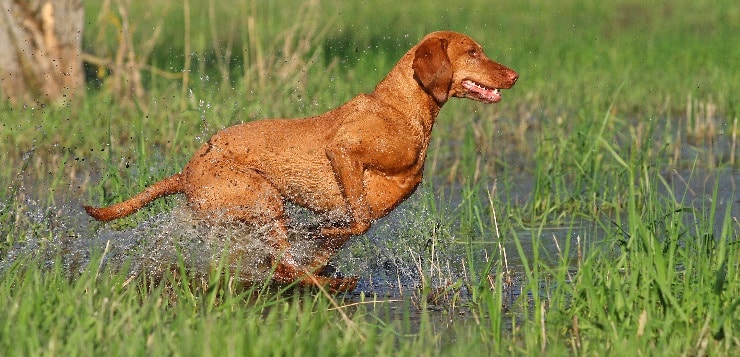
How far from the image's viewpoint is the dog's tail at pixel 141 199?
20.8ft

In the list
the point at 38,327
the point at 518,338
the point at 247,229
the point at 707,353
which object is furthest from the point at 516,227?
the point at 38,327

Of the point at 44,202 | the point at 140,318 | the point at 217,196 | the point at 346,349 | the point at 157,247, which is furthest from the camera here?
the point at 44,202

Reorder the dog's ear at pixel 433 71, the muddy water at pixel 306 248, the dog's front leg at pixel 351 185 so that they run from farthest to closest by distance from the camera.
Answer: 1. the muddy water at pixel 306 248
2. the dog's ear at pixel 433 71
3. the dog's front leg at pixel 351 185

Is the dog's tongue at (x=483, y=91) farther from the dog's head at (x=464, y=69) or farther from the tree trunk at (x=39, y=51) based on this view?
the tree trunk at (x=39, y=51)

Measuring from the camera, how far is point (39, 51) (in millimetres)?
11547

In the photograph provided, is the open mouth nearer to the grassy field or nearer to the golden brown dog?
the golden brown dog

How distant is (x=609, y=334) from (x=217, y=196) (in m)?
2.21

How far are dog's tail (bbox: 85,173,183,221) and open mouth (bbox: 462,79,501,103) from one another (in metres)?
1.47

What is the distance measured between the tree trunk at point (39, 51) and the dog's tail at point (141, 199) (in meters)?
5.03

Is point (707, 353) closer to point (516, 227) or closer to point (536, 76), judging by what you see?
point (516, 227)

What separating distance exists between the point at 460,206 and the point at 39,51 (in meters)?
5.36

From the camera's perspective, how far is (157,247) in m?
6.59

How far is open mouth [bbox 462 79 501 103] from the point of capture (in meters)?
6.37

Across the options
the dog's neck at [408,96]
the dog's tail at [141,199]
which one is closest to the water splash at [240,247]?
the dog's tail at [141,199]
